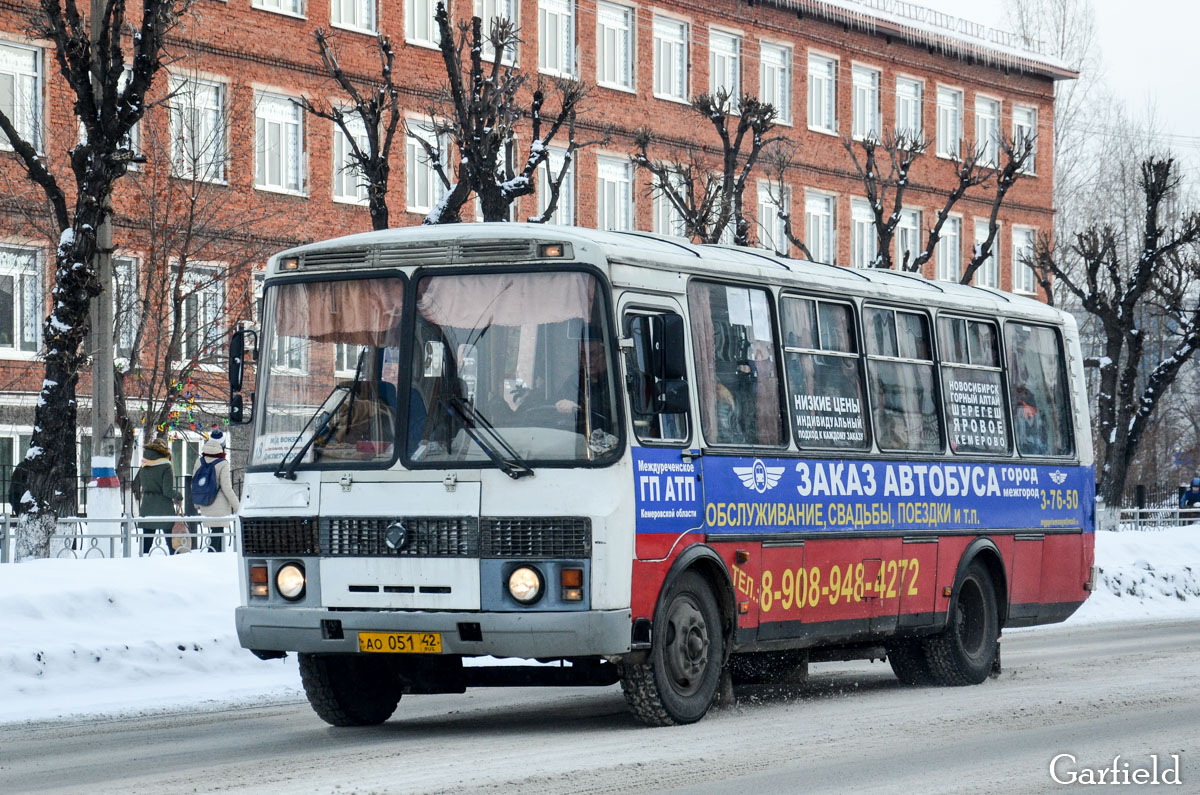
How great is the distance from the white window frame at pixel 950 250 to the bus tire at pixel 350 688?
4438 cm

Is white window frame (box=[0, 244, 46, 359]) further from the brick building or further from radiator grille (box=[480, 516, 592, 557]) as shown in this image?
radiator grille (box=[480, 516, 592, 557])

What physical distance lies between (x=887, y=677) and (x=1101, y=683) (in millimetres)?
2238

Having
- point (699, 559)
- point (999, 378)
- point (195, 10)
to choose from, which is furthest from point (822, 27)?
point (699, 559)

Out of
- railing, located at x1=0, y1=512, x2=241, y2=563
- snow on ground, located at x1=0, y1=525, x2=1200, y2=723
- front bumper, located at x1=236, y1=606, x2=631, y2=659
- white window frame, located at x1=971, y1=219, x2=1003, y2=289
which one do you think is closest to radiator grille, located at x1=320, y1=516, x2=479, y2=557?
front bumper, located at x1=236, y1=606, x2=631, y2=659

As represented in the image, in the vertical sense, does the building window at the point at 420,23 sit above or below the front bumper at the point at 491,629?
above

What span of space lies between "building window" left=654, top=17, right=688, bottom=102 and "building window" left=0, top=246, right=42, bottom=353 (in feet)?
56.3

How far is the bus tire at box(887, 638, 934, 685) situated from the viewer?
1524 cm

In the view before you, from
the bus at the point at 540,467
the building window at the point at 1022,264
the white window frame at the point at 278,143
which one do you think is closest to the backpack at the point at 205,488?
the bus at the point at 540,467

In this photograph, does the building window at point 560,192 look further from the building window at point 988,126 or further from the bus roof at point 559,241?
the bus roof at point 559,241

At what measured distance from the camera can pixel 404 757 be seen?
10.2 m

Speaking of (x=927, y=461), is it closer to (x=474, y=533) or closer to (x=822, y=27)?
(x=474, y=533)

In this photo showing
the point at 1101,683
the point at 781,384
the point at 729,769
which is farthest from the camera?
the point at 1101,683

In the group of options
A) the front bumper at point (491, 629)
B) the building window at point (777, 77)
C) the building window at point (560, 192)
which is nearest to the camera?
the front bumper at point (491, 629)

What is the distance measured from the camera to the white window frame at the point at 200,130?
32812mm
